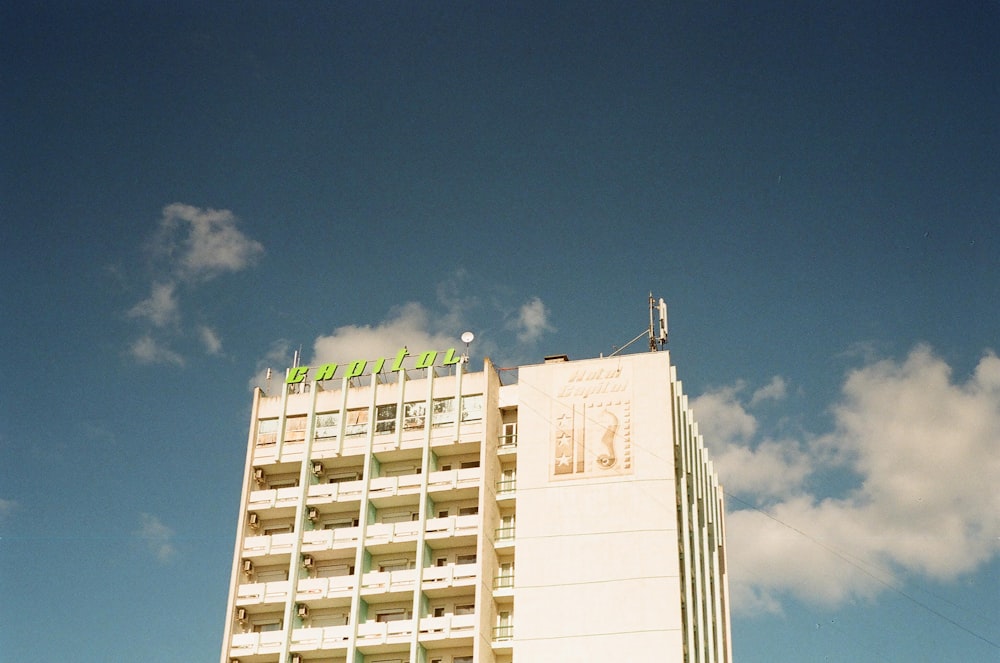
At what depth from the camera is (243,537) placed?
80.6 meters

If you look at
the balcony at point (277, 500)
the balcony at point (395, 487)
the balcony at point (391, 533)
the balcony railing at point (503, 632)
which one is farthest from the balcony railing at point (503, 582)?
the balcony at point (277, 500)

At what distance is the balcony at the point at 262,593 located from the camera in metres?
77.6

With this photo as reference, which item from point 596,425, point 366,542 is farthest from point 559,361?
point 366,542

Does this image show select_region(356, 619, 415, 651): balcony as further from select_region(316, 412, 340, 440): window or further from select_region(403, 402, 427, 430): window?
select_region(316, 412, 340, 440): window

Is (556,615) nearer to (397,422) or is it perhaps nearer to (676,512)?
(676,512)

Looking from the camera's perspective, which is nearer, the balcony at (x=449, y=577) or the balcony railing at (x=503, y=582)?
the balcony at (x=449, y=577)

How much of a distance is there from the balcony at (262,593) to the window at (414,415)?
1277 centimetres

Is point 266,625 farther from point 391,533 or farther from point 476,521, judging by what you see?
point 476,521

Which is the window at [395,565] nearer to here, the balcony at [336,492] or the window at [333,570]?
the window at [333,570]

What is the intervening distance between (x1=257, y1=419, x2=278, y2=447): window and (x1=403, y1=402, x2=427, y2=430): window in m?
9.36

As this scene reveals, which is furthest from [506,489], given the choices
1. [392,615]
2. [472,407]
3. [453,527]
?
[392,615]

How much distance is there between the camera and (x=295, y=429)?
83.7 metres

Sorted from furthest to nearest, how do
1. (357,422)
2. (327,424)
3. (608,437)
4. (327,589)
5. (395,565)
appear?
(327,424) < (357,422) < (395,565) < (327,589) < (608,437)

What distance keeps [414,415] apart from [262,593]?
15.0 meters
